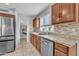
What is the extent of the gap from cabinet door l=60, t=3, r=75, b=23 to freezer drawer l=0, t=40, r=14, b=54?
2563 mm

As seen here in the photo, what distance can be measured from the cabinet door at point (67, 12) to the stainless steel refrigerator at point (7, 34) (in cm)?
248

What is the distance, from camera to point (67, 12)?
2.16 m

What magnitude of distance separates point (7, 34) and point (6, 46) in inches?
19.0

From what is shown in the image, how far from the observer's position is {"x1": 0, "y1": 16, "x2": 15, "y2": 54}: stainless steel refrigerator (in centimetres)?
390

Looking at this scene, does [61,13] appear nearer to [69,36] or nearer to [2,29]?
[69,36]

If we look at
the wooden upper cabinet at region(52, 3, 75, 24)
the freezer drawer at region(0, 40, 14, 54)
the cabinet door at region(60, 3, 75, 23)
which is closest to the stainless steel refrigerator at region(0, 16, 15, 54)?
the freezer drawer at region(0, 40, 14, 54)

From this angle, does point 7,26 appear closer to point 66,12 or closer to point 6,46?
point 6,46

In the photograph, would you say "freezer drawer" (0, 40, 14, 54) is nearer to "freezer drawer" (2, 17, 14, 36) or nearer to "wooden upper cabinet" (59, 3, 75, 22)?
"freezer drawer" (2, 17, 14, 36)

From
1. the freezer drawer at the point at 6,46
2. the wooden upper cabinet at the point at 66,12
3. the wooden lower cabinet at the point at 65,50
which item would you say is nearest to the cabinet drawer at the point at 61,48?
the wooden lower cabinet at the point at 65,50

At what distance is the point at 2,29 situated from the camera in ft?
12.9

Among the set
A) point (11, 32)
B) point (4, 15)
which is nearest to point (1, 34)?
point (11, 32)

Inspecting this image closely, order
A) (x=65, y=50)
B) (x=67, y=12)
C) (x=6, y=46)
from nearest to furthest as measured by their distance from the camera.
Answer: (x=65, y=50) < (x=67, y=12) < (x=6, y=46)

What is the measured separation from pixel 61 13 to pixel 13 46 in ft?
9.04

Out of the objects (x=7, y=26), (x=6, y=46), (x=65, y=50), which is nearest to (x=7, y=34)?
(x=7, y=26)
